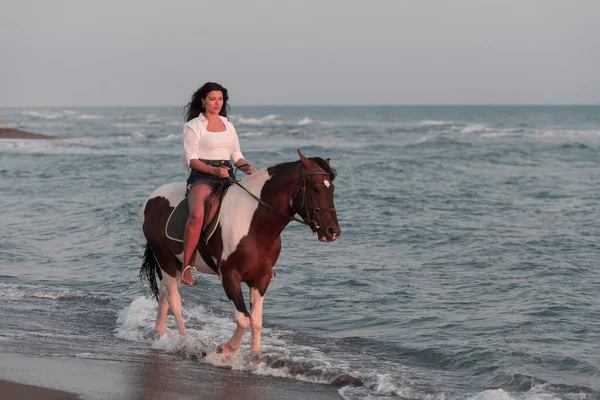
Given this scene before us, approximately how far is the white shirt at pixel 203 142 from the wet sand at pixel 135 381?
1.67 meters

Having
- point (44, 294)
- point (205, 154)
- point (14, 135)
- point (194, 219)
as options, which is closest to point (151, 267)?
point (194, 219)

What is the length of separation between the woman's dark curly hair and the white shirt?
0.18m

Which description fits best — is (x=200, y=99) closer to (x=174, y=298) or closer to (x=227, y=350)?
(x=174, y=298)

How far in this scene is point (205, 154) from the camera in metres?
7.04

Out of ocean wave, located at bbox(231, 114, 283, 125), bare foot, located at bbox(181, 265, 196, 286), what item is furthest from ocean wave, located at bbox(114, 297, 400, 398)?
ocean wave, located at bbox(231, 114, 283, 125)

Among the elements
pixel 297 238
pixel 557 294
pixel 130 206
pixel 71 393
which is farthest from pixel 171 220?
pixel 130 206

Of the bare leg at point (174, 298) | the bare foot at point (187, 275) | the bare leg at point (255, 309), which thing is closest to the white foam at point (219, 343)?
the bare leg at point (174, 298)

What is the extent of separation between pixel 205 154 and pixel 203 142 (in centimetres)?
10

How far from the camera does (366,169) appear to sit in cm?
2831

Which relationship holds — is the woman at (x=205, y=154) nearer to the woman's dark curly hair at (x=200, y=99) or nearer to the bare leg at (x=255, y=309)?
the woman's dark curly hair at (x=200, y=99)

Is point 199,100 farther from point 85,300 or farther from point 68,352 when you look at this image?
point 85,300

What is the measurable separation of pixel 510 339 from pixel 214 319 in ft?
9.93

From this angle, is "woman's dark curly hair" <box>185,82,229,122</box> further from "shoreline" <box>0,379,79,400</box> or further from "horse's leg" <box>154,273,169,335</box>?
"shoreline" <box>0,379,79,400</box>

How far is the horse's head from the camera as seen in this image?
6254 mm
